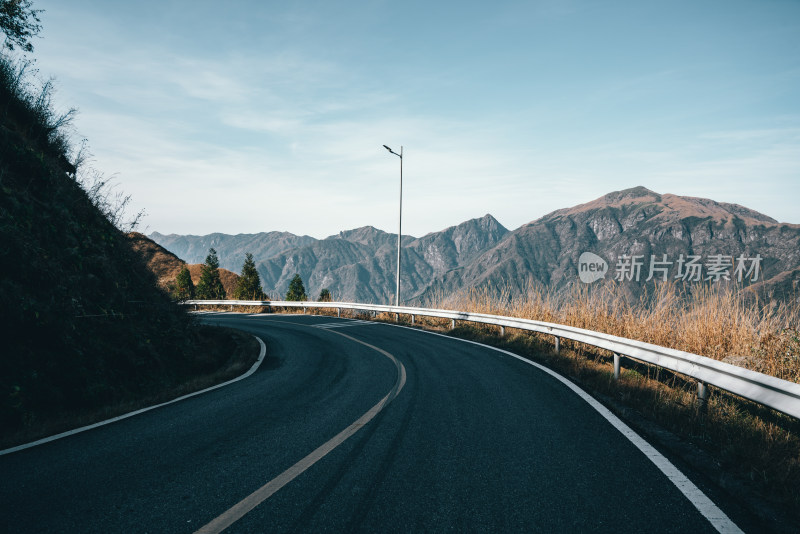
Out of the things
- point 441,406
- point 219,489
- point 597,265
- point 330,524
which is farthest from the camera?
point 597,265

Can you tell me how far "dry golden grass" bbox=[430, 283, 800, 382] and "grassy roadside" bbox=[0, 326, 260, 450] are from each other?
8.76 metres

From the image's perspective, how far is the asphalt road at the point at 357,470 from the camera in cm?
272

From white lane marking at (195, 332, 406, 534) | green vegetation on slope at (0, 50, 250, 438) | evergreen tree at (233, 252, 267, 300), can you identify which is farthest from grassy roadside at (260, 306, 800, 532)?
evergreen tree at (233, 252, 267, 300)

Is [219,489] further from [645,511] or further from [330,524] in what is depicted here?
[645,511]

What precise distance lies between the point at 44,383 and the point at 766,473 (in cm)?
844

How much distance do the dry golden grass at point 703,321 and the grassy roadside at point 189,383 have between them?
876 cm

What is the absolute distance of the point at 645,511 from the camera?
2828 mm

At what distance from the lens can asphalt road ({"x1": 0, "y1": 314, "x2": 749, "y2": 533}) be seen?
272cm

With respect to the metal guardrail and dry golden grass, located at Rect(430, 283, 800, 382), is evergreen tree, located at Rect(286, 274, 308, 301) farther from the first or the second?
the metal guardrail

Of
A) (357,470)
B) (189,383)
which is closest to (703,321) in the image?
(357,470)

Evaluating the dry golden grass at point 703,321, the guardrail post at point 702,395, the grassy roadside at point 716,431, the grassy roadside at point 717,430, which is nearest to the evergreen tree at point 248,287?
the dry golden grass at point 703,321

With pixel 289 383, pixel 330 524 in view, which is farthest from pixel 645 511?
pixel 289 383

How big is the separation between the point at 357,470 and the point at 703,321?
761 cm

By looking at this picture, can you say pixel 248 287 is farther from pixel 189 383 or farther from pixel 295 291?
pixel 189 383
